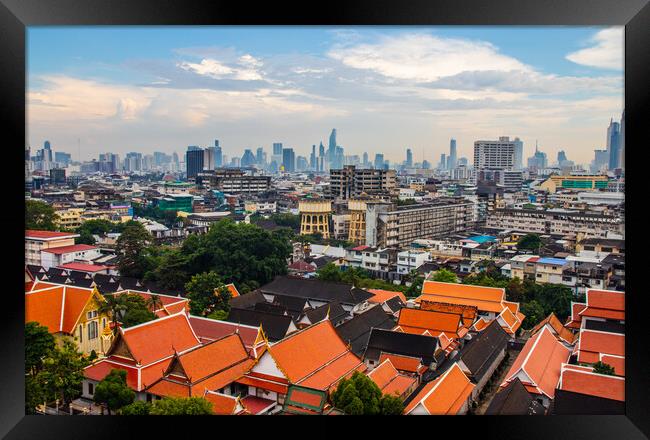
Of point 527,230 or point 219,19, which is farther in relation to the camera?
point 527,230

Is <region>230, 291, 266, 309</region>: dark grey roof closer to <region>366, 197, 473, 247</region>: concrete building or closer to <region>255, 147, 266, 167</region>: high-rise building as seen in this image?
<region>366, 197, 473, 247</region>: concrete building

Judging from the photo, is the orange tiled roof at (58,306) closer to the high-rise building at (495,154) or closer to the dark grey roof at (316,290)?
the dark grey roof at (316,290)

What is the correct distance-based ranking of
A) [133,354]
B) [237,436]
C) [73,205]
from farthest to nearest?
[73,205] < [133,354] < [237,436]

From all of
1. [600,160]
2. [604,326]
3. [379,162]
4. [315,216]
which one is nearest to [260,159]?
[379,162]

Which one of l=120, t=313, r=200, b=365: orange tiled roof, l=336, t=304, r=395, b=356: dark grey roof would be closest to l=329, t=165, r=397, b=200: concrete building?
l=336, t=304, r=395, b=356: dark grey roof

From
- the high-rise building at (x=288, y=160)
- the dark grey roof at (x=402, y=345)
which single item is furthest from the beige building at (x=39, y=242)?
the high-rise building at (x=288, y=160)
